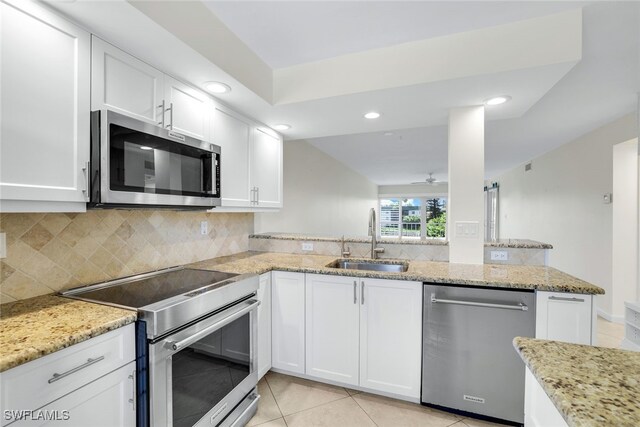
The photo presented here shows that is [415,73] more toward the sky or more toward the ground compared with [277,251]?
more toward the sky

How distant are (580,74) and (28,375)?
3.49m

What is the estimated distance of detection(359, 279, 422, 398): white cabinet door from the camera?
188cm

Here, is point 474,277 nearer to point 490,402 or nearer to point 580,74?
point 490,402

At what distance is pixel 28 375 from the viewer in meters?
0.87

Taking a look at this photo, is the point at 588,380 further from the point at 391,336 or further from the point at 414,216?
the point at 414,216

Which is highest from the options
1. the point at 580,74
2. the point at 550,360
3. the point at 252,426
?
the point at 580,74

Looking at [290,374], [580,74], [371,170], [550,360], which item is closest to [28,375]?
[550,360]

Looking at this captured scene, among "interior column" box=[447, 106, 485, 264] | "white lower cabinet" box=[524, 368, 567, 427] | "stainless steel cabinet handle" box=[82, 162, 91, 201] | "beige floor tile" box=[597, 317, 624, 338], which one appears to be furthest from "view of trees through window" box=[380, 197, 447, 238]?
"stainless steel cabinet handle" box=[82, 162, 91, 201]

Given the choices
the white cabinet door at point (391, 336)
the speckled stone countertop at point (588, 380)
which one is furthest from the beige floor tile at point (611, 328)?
the speckled stone countertop at point (588, 380)

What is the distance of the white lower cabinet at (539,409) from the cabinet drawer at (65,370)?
4.78ft

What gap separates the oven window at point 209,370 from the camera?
4.37 ft

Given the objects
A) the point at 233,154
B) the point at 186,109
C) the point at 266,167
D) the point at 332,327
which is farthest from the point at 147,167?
the point at 332,327

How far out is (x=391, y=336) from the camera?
193 cm

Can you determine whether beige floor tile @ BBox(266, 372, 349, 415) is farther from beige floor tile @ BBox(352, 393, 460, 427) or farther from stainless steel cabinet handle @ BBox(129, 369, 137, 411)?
stainless steel cabinet handle @ BBox(129, 369, 137, 411)
